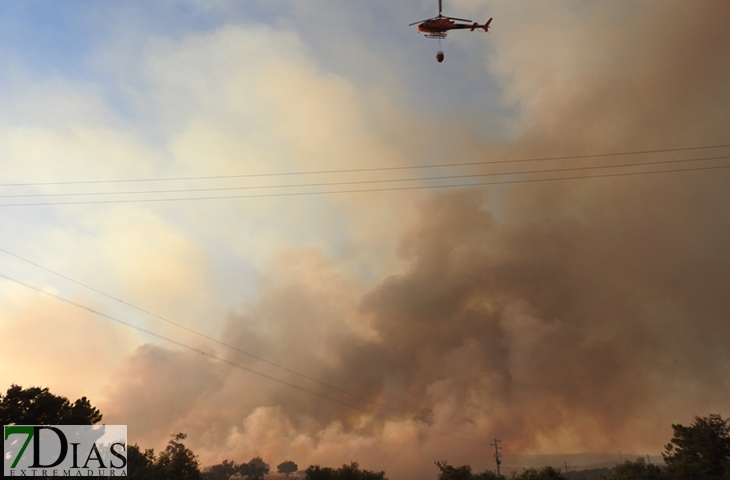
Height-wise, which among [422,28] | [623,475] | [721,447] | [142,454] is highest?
[422,28]

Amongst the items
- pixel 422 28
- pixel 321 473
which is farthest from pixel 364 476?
pixel 422 28

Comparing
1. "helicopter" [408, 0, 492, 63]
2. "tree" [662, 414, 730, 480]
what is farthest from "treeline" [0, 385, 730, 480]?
"helicopter" [408, 0, 492, 63]

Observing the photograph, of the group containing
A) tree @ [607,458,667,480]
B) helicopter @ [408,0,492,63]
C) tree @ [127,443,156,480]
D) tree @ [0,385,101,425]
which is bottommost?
tree @ [607,458,667,480]

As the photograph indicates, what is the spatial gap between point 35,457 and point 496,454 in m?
115

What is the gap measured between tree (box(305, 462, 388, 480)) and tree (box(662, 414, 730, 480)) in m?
74.9

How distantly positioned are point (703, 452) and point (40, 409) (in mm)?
126799

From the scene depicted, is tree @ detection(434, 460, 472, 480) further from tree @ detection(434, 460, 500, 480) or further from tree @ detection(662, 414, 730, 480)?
tree @ detection(662, 414, 730, 480)

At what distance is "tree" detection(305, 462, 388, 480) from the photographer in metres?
125

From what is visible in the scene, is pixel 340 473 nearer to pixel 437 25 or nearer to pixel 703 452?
pixel 703 452

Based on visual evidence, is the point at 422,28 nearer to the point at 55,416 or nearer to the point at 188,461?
the point at 55,416

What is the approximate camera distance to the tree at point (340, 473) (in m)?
125

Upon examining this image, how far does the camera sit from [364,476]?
13512 centimetres

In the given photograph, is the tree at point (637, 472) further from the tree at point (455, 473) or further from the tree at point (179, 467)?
the tree at point (179, 467)

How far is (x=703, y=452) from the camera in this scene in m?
99.6
